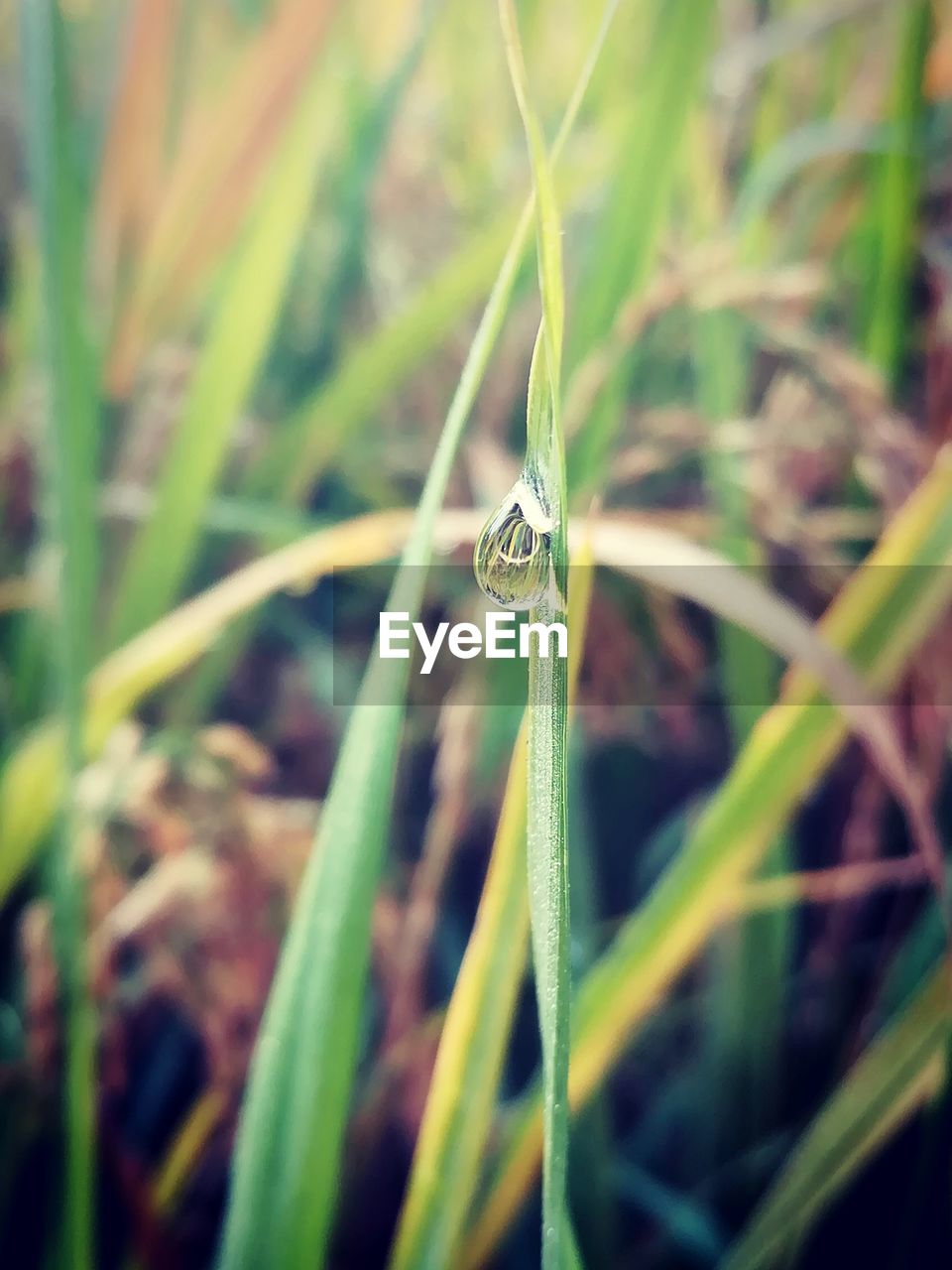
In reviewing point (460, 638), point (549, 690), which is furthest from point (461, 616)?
point (549, 690)

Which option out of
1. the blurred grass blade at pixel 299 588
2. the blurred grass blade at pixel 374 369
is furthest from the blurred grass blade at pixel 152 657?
the blurred grass blade at pixel 374 369

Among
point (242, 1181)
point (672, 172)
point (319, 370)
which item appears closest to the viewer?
point (242, 1181)

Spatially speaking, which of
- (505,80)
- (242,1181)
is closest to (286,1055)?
(242,1181)

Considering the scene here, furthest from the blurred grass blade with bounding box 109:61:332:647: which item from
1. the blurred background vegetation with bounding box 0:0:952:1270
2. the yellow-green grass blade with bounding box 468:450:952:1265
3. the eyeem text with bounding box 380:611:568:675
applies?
the yellow-green grass blade with bounding box 468:450:952:1265

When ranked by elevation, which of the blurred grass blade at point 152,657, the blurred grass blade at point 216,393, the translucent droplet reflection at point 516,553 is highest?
the blurred grass blade at point 216,393

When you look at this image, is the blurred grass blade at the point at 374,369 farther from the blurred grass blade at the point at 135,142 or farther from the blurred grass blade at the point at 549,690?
the blurred grass blade at the point at 549,690

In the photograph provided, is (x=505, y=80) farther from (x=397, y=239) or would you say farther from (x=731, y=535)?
(x=731, y=535)
